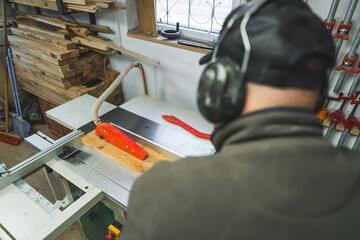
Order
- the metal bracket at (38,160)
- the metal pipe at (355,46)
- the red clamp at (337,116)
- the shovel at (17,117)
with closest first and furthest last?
the metal bracket at (38,160) → the metal pipe at (355,46) → the red clamp at (337,116) → the shovel at (17,117)

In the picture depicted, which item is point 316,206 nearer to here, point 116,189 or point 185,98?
point 116,189

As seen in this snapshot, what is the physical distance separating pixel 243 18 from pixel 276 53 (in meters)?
0.12

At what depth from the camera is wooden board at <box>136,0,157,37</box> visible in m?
1.94

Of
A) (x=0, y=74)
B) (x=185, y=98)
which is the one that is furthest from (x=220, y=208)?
(x=0, y=74)

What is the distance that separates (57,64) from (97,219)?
146 cm

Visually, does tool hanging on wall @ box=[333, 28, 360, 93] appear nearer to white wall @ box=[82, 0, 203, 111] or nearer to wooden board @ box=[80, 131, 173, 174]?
white wall @ box=[82, 0, 203, 111]

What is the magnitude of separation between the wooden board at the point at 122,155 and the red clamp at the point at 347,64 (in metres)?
1.10

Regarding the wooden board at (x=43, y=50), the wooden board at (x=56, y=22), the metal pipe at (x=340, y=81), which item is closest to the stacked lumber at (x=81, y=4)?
the wooden board at (x=56, y=22)

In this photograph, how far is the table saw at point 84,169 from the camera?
3.06 ft

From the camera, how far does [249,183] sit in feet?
1.32

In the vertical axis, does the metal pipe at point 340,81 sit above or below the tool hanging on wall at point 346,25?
below

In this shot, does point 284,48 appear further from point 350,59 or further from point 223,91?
point 350,59

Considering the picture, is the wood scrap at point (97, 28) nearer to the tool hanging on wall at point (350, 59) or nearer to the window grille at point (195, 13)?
the window grille at point (195, 13)

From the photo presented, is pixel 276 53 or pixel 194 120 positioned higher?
pixel 276 53
